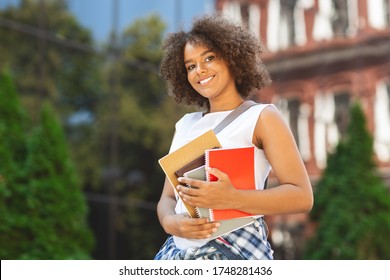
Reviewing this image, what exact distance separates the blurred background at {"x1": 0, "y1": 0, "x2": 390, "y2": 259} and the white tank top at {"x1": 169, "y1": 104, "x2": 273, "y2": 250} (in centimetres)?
647

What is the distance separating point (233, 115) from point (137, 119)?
9223 millimetres

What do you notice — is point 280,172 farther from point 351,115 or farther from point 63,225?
point 351,115

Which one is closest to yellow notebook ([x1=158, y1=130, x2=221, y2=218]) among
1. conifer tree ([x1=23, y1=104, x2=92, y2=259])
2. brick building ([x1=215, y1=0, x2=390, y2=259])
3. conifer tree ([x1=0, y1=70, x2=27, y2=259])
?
conifer tree ([x1=0, y1=70, x2=27, y2=259])

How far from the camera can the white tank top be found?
2248mm

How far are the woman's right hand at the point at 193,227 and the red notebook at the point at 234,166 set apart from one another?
3cm

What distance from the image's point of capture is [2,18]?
10.1 m

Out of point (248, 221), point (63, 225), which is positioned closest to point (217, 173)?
point (248, 221)

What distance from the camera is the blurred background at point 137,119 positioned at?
920 cm

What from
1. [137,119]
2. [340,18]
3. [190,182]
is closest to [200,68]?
[190,182]

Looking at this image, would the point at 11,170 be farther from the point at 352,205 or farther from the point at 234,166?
the point at 234,166

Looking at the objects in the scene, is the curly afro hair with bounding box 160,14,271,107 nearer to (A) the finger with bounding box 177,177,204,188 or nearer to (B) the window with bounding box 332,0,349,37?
(A) the finger with bounding box 177,177,204,188

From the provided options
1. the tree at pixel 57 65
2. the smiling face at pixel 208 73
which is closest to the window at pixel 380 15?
the tree at pixel 57 65

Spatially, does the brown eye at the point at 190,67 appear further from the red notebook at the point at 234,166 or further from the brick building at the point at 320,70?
the brick building at the point at 320,70

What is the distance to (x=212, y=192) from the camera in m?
2.11
